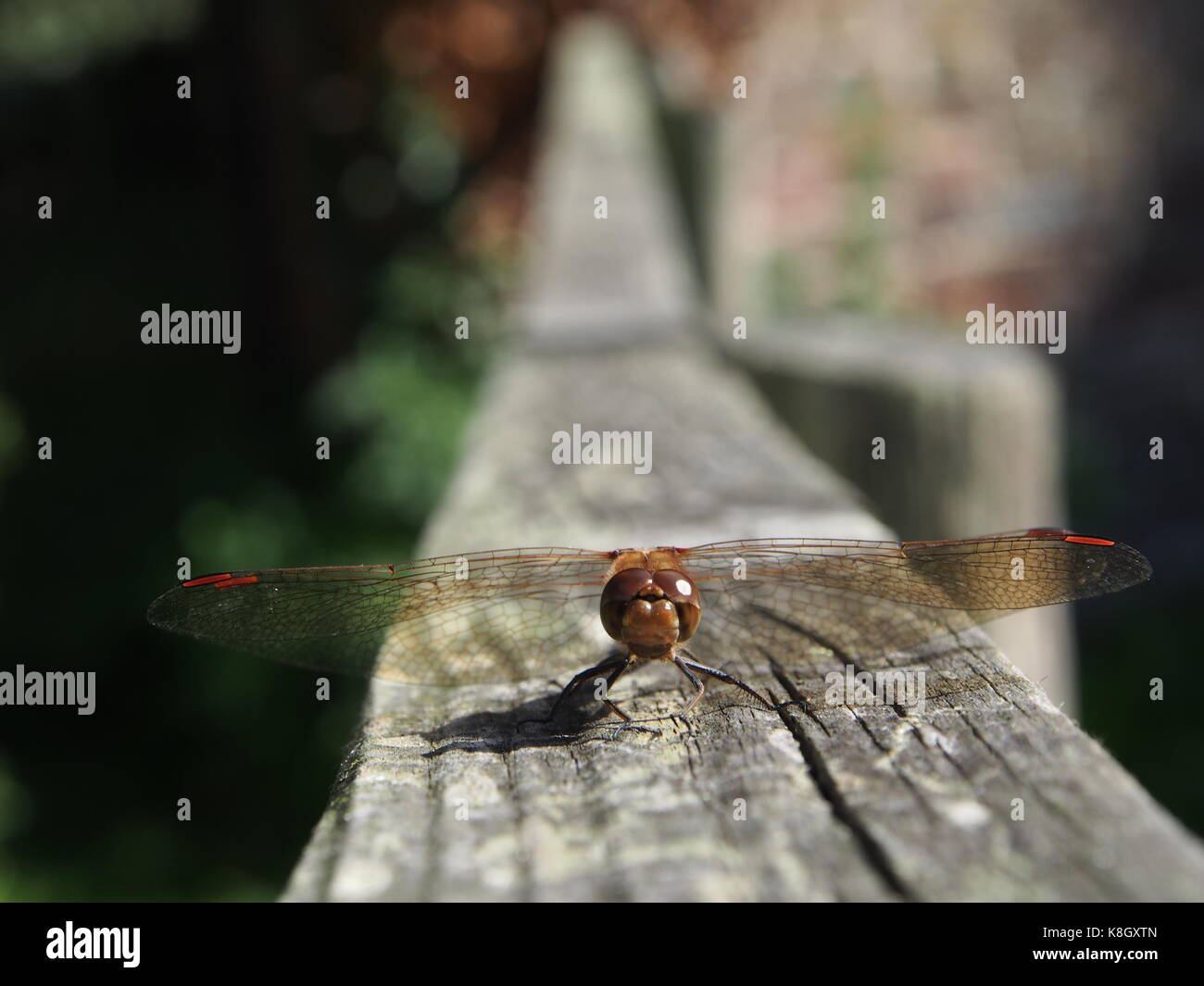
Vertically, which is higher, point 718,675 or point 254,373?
point 254,373

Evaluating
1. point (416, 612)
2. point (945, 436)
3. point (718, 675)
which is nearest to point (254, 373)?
point (945, 436)

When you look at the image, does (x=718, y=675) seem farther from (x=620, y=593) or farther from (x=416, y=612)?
(x=416, y=612)

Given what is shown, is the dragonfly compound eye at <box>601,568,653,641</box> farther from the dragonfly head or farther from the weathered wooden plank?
the weathered wooden plank

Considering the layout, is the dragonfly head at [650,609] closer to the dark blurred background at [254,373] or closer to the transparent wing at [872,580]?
the transparent wing at [872,580]
